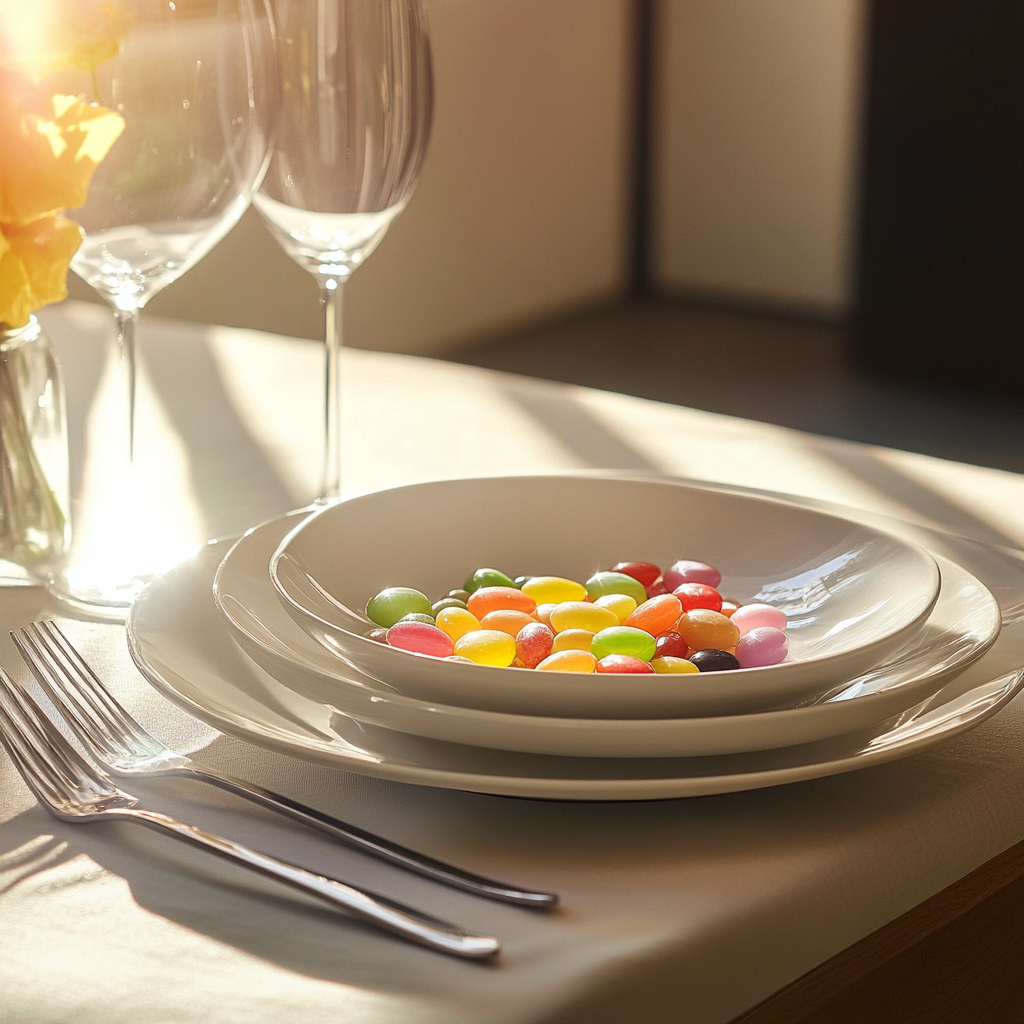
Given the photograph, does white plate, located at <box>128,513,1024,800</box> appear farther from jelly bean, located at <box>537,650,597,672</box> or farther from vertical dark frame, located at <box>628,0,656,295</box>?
vertical dark frame, located at <box>628,0,656,295</box>

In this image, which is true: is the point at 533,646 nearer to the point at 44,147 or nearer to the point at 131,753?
the point at 131,753

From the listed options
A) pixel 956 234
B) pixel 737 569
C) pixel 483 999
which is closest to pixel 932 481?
pixel 737 569

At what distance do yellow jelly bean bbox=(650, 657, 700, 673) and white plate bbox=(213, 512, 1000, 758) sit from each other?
51 millimetres

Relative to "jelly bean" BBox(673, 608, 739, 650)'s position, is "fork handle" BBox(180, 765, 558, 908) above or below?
below

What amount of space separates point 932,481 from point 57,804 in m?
0.59

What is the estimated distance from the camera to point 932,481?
85cm

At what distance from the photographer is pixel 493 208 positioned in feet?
14.9

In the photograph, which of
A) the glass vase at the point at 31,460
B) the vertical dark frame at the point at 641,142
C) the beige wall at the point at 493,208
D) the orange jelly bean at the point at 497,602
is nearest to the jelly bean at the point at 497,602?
the orange jelly bean at the point at 497,602

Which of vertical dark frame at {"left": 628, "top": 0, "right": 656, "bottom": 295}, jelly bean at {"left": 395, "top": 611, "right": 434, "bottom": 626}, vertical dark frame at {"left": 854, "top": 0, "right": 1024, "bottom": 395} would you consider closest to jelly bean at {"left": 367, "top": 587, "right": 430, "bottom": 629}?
jelly bean at {"left": 395, "top": 611, "right": 434, "bottom": 626}

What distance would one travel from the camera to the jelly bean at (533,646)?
499 millimetres

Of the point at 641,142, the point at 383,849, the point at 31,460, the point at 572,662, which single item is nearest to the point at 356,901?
the point at 383,849

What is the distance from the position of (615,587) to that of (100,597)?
24cm

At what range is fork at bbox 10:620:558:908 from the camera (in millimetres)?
389

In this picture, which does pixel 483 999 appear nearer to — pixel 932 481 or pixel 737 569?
pixel 737 569
